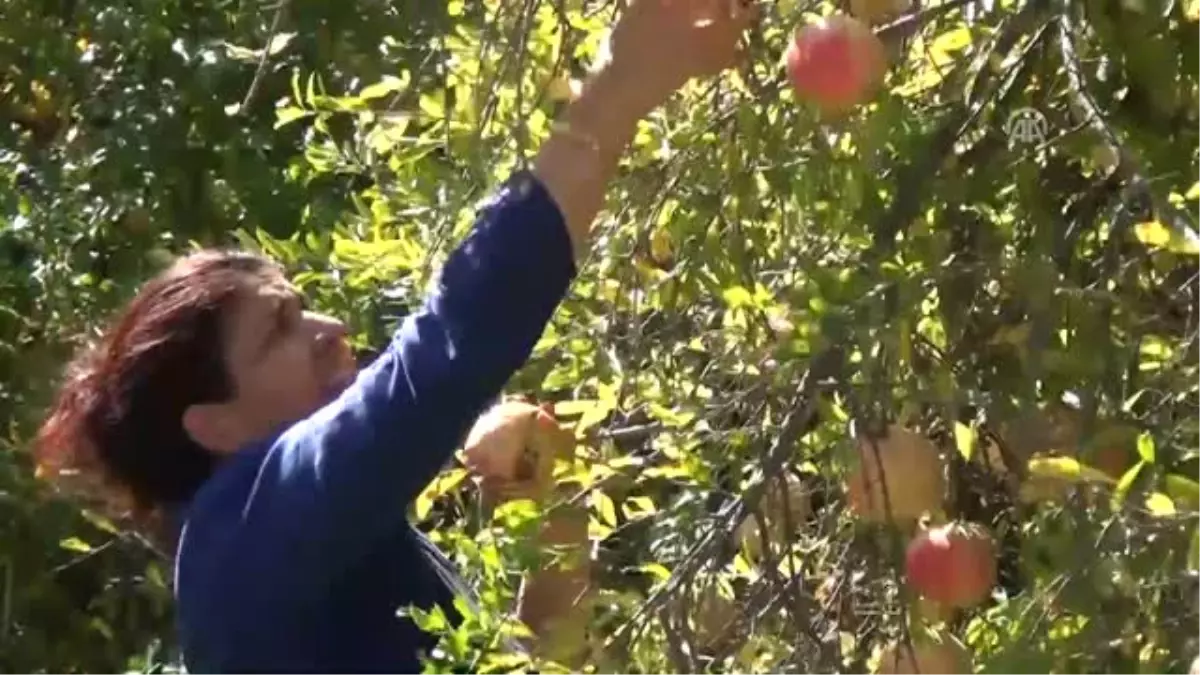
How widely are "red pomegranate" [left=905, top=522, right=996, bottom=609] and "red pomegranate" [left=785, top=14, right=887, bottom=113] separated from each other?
0.28 meters

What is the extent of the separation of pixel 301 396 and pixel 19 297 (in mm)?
1704

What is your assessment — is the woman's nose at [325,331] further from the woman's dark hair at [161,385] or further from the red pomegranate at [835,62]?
the red pomegranate at [835,62]

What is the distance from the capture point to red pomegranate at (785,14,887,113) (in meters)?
1.23

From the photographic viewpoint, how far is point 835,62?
1235mm

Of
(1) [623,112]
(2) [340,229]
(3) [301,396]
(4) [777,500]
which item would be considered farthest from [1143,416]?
(2) [340,229]

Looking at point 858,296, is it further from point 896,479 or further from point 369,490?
point 369,490

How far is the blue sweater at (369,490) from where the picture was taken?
3.97ft

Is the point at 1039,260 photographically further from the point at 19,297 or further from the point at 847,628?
the point at 19,297

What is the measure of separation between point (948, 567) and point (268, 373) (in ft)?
1.96

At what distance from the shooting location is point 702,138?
4.56 feet

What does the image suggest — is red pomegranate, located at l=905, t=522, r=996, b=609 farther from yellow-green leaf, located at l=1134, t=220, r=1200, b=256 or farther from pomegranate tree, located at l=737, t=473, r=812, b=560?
yellow-green leaf, located at l=1134, t=220, r=1200, b=256

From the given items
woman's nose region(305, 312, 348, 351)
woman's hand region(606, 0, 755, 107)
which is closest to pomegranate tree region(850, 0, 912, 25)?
woman's hand region(606, 0, 755, 107)

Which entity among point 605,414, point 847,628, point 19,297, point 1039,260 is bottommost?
point 19,297

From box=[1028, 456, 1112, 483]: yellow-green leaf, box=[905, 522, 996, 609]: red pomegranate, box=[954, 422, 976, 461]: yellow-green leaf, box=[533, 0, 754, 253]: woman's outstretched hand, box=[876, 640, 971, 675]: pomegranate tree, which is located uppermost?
box=[533, 0, 754, 253]: woman's outstretched hand
